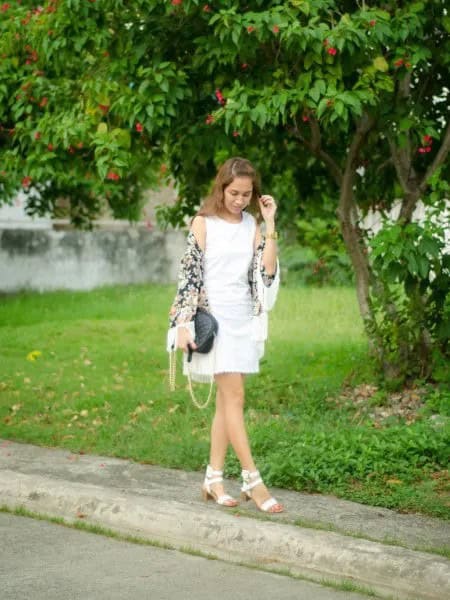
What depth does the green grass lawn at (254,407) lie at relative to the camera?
7.58 m

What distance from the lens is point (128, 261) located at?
74.4ft

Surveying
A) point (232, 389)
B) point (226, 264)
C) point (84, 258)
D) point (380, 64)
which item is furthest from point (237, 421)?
point (84, 258)

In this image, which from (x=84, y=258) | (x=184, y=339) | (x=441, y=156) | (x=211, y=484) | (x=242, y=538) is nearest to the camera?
(x=242, y=538)

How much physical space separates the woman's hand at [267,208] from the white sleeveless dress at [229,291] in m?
0.14

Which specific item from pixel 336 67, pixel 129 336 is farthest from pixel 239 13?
pixel 129 336

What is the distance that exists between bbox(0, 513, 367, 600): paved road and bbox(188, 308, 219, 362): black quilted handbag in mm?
1077

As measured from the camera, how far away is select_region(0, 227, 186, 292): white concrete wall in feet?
70.3

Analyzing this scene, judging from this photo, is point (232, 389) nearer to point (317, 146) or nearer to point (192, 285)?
point (192, 285)

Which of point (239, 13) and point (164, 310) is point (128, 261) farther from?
point (239, 13)

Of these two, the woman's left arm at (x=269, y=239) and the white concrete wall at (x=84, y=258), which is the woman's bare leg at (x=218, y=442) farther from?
the white concrete wall at (x=84, y=258)

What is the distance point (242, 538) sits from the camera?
609 centimetres

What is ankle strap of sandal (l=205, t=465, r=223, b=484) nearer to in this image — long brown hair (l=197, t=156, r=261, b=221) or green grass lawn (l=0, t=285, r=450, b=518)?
green grass lawn (l=0, t=285, r=450, b=518)

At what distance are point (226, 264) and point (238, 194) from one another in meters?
0.37

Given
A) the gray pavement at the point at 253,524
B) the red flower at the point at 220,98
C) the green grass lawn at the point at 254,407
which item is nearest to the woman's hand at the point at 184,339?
the gray pavement at the point at 253,524
